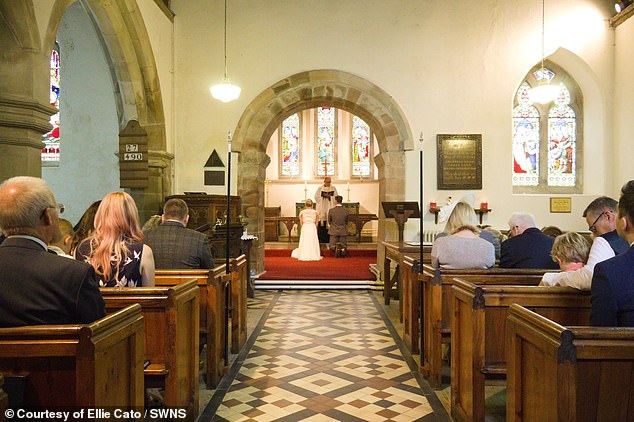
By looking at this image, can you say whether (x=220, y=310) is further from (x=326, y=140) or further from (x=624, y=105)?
(x=326, y=140)

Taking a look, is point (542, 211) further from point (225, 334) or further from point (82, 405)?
point (82, 405)

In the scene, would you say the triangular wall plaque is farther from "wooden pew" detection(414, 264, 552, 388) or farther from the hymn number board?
"wooden pew" detection(414, 264, 552, 388)

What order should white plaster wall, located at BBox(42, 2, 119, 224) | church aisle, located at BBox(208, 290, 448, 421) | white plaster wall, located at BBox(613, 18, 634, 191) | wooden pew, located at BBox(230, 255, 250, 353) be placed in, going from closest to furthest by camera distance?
1. church aisle, located at BBox(208, 290, 448, 421)
2. wooden pew, located at BBox(230, 255, 250, 353)
3. white plaster wall, located at BBox(613, 18, 634, 191)
4. white plaster wall, located at BBox(42, 2, 119, 224)

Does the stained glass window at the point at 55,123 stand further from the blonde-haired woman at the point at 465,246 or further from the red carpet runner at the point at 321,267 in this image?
the blonde-haired woman at the point at 465,246

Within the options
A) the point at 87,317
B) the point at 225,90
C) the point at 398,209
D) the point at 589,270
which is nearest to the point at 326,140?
the point at 225,90

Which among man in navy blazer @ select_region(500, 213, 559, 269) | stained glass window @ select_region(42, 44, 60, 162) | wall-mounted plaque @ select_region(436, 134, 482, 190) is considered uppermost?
stained glass window @ select_region(42, 44, 60, 162)

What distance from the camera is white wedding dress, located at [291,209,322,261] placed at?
36.5 feet

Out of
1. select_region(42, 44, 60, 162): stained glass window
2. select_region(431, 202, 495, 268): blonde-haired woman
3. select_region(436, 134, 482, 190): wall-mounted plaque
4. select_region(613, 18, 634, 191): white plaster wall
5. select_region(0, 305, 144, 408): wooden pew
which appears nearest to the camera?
select_region(0, 305, 144, 408): wooden pew

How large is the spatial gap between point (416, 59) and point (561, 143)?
3341 millimetres

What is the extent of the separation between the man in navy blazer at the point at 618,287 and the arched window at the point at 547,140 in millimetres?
8287

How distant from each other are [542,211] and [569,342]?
8.08 m

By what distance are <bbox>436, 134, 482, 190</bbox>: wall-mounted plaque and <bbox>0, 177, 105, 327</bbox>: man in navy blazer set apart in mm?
7873

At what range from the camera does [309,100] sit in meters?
9.41

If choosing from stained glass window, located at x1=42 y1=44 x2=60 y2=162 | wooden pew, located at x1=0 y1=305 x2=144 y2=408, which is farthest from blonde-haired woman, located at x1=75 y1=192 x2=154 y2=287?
stained glass window, located at x1=42 y1=44 x2=60 y2=162
